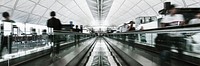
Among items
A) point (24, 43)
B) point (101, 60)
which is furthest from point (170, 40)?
point (101, 60)

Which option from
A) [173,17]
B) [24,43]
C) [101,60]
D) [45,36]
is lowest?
[101,60]

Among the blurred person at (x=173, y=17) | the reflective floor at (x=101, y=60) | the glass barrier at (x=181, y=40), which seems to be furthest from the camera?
the reflective floor at (x=101, y=60)

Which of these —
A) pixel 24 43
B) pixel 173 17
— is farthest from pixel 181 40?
pixel 24 43

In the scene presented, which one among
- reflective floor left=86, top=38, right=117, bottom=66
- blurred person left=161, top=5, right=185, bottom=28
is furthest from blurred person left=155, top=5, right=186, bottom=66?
reflective floor left=86, top=38, right=117, bottom=66

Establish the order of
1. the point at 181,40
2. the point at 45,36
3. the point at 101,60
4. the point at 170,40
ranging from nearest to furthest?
the point at 181,40 < the point at 170,40 < the point at 45,36 < the point at 101,60

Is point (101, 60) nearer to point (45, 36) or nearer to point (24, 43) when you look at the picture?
point (45, 36)

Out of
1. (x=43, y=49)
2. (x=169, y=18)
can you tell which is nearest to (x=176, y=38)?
(x=169, y=18)

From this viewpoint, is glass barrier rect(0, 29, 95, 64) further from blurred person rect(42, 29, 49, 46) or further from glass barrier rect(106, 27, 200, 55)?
glass barrier rect(106, 27, 200, 55)

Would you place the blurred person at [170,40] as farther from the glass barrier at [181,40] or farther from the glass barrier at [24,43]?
the glass barrier at [24,43]

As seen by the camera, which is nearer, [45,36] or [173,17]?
[173,17]

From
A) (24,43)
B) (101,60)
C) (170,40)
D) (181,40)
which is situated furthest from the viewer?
(101,60)

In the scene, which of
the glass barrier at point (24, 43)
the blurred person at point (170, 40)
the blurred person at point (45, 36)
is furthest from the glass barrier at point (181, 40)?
the blurred person at point (45, 36)

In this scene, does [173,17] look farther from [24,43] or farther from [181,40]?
[24,43]

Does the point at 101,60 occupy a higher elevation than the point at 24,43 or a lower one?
lower
